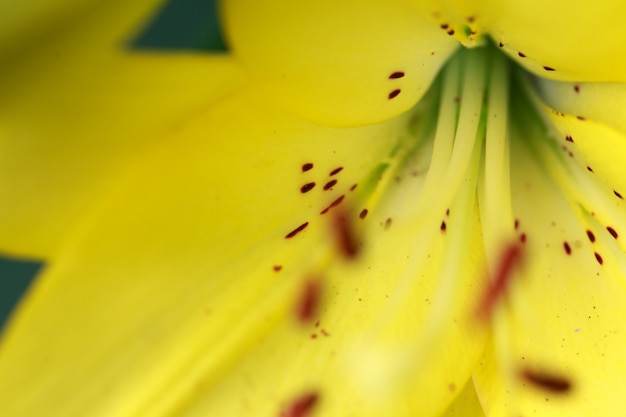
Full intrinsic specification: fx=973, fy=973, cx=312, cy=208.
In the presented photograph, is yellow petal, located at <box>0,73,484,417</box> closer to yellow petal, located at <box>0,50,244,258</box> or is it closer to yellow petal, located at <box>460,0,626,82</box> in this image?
yellow petal, located at <box>0,50,244,258</box>

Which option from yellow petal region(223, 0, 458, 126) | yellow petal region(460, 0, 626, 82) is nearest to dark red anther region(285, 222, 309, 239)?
yellow petal region(223, 0, 458, 126)

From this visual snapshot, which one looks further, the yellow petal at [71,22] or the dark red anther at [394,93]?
the dark red anther at [394,93]

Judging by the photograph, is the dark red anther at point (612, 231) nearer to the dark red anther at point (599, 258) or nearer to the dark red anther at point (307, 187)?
the dark red anther at point (599, 258)

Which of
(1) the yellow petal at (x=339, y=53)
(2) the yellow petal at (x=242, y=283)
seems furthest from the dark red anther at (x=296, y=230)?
(1) the yellow petal at (x=339, y=53)

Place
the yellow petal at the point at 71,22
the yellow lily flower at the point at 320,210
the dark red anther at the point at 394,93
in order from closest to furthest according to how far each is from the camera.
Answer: the yellow petal at the point at 71,22, the yellow lily flower at the point at 320,210, the dark red anther at the point at 394,93

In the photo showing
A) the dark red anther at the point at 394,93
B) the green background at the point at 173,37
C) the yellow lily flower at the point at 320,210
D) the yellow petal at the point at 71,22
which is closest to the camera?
the yellow petal at the point at 71,22

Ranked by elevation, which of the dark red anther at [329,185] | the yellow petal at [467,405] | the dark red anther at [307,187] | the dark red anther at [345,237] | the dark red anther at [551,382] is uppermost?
the dark red anther at [307,187]
